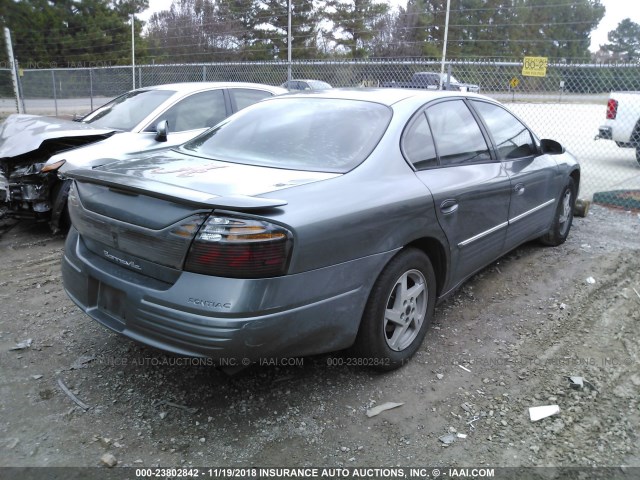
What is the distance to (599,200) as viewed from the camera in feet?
24.7

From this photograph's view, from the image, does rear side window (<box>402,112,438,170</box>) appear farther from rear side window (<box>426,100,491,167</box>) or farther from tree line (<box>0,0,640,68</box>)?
tree line (<box>0,0,640,68</box>)

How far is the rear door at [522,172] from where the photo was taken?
162 inches

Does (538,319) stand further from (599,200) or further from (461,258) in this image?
(599,200)

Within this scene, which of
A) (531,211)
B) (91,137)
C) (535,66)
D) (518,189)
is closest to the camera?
(518,189)

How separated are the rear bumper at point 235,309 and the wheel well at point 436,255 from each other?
488 mm

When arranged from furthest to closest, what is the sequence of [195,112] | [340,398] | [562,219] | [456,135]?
[195,112]
[562,219]
[456,135]
[340,398]

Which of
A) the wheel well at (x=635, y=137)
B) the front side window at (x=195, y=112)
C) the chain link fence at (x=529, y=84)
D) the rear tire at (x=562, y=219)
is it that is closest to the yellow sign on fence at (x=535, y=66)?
the chain link fence at (x=529, y=84)

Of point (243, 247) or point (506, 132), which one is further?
point (506, 132)

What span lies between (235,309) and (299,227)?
447 millimetres

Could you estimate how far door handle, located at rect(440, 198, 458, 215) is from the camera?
3203 mm

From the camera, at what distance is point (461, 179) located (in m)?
3.45

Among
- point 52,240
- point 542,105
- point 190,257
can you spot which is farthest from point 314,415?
point 542,105

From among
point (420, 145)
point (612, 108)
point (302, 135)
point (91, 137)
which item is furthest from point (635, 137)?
point (91, 137)

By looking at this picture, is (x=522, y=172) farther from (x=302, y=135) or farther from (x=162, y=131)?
(x=162, y=131)
